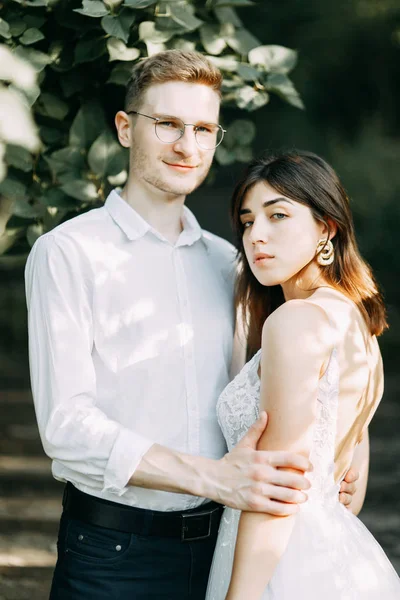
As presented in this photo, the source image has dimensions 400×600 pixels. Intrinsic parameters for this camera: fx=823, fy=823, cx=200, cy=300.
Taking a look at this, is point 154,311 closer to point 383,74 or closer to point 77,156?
point 77,156

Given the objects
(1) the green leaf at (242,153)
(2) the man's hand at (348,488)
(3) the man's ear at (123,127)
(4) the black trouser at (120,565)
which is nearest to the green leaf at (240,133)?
(1) the green leaf at (242,153)

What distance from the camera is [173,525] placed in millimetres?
2377

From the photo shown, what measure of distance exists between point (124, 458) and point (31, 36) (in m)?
1.31

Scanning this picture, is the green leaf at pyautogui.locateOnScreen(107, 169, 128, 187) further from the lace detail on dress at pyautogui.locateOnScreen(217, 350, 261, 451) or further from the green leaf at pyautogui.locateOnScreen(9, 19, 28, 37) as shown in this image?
the lace detail on dress at pyautogui.locateOnScreen(217, 350, 261, 451)

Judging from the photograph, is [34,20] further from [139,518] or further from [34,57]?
[139,518]

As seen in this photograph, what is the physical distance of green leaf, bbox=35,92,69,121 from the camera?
266cm

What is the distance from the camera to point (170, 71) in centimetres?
248

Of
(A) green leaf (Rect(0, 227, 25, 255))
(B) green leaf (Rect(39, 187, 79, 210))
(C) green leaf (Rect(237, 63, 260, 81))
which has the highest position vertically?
(C) green leaf (Rect(237, 63, 260, 81))

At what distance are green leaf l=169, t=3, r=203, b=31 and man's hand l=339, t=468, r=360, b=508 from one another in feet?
4.90

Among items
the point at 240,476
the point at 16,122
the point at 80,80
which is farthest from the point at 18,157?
the point at 240,476

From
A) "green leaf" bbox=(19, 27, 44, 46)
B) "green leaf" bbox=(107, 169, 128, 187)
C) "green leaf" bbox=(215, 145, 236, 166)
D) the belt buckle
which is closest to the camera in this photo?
the belt buckle

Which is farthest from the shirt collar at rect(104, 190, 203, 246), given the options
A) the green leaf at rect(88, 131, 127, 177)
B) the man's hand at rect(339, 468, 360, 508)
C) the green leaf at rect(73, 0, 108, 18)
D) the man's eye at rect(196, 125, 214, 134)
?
the man's hand at rect(339, 468, 360, 508)

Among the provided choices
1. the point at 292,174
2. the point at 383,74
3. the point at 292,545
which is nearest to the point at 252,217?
the point at 292,174

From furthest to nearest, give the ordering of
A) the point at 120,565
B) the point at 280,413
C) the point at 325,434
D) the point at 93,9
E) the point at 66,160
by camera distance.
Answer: the point at 66,160
the point at 93,9
the point at 120,565
the point at 325,434
the point at 280,413
